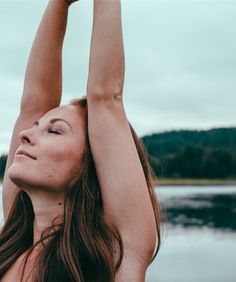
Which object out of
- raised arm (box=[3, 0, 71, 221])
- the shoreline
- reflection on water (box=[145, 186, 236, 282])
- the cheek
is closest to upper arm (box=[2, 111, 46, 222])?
raised arm (box=[3, 0, 71, 221])

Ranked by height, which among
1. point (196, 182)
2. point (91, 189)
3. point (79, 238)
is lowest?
point (196, 182)

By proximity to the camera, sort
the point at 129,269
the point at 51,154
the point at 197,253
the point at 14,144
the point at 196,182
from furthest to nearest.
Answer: the point at 196,182, the point at 197,253, the point at 14,144, the point at 51,154, the point at 129,269

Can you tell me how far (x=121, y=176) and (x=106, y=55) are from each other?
48cm

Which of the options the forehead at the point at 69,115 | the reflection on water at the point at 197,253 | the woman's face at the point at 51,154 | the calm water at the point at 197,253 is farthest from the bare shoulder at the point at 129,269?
the reflection on water at the point at 197,253

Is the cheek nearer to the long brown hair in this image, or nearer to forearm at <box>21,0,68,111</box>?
the long brown hair

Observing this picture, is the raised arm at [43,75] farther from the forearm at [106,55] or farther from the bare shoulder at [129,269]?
the bare shoulder at [129,269]

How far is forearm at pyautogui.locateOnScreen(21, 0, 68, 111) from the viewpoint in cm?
285

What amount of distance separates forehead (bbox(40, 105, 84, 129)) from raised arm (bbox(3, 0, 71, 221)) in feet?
0.82

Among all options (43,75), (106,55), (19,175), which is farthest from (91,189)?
(43,75)

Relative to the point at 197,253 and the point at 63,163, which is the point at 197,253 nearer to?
the point at 197,253

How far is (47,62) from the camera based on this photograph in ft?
9.43

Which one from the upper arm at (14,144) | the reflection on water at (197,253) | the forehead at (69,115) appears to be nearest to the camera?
the forehead at (69,115)

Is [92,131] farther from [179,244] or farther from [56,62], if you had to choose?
[179,244]

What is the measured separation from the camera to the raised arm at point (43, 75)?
9.31ft
